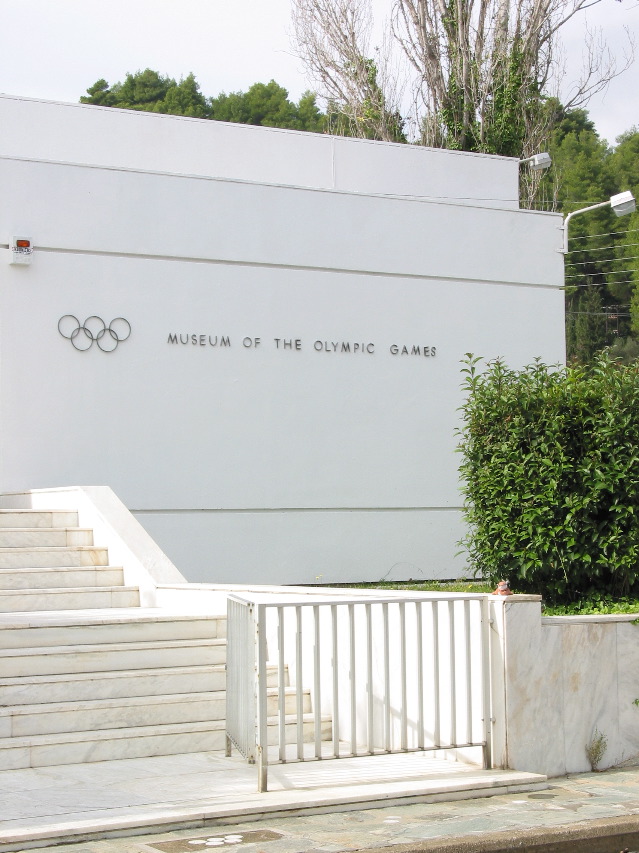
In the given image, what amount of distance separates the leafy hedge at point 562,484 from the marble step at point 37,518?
462 centimetres

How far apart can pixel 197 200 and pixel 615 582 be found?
294 inches

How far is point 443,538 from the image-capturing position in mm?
14586

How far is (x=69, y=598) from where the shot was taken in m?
9.76

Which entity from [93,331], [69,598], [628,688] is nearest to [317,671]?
[628,688]

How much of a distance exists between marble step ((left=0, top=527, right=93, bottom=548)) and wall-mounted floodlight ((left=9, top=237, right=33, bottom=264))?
3354 millimetres

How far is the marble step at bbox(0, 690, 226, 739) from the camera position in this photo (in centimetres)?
728

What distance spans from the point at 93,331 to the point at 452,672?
7425 millimetres

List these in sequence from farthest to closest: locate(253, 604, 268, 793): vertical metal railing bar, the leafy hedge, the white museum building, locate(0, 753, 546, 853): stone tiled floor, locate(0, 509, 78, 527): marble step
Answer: locate(0, 509, 78, 527): marble step, the leafy hedge, the white museum building, locate(253, 604, 268, 793): vertical metal railing bar, locate(0, 753, 546, 853): stone tiled floor

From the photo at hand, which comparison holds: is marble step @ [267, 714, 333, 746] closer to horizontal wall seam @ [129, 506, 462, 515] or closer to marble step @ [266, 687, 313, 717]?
marble step @ [266, 687, 313, 717]

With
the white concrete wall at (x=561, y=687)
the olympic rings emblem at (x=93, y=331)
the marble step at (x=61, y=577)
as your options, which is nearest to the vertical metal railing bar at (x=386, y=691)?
the white concrete wall at (x=561, y=687)

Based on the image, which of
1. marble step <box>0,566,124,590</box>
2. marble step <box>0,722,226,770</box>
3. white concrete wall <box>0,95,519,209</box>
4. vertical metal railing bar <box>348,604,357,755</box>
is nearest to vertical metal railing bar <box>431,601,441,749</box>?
vertical metal railing bar <box>348,604,357,755</box>

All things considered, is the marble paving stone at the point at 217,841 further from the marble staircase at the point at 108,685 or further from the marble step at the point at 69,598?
the marble step at the point at 69,598

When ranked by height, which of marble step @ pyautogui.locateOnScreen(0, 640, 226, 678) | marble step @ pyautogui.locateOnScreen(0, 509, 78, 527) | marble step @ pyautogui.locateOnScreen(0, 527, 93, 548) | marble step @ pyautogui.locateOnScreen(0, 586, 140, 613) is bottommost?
marble step @ pyautogui.locateOnScreen(0, 640, 226, 678)

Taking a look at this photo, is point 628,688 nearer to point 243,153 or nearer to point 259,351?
point 259,351
